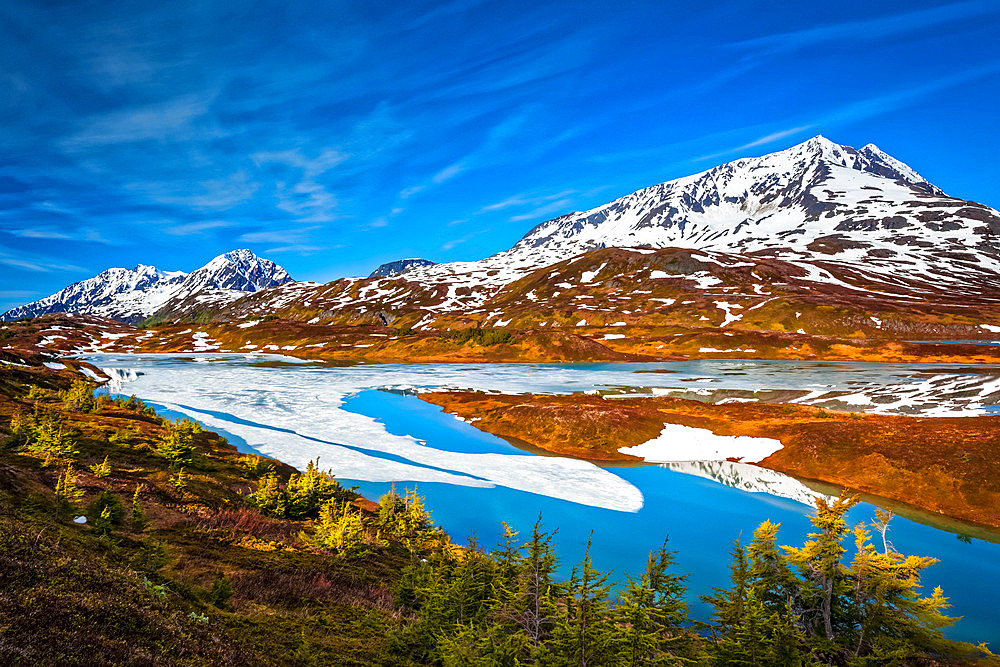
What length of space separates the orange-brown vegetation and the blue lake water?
3282 mm

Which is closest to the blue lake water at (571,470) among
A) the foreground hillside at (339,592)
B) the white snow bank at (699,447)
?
the white snow bank at (699,447)

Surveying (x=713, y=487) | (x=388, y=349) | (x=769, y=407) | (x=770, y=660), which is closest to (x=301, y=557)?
(x=770, y=660)

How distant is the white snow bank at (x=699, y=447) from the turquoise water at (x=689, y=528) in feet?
12.8

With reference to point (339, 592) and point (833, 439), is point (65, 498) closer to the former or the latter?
point (339, 592)

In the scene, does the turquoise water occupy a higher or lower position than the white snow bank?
lower

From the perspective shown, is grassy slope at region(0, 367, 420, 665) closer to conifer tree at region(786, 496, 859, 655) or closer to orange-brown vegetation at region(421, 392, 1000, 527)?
conifer tree at region(786, 496, 859, 655)

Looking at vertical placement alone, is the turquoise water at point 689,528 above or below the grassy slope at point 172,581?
below

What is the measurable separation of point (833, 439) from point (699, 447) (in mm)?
10746

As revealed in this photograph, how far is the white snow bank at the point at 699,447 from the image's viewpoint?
141ft

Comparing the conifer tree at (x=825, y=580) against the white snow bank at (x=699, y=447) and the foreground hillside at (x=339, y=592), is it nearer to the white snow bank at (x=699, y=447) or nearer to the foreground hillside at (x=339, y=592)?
the foreground hillside at (x=339, y=592)

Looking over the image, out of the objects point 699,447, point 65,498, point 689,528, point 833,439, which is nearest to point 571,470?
point 689,528

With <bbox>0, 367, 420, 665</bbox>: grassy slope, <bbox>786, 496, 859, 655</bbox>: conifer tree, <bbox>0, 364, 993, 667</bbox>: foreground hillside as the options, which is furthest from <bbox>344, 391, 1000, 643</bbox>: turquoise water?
<bbox>0, 367, 420, 665</bbox>: grassy slope

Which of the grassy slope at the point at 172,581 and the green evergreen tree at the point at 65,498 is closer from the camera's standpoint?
the grassy slope at the point at 172,581

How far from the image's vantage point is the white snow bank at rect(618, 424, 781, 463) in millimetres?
42844
